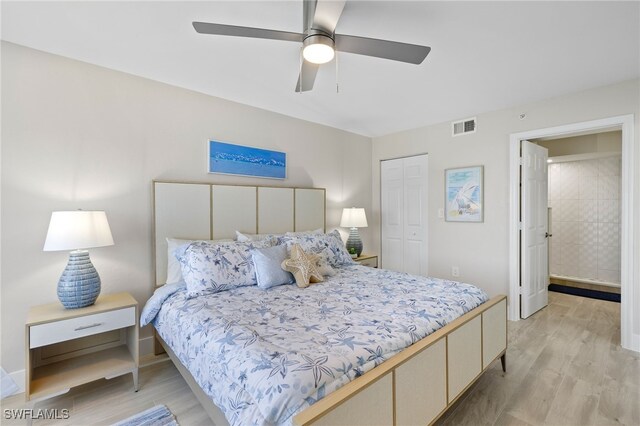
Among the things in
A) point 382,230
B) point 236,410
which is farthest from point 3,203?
point 382,230

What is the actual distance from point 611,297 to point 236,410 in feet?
17.9

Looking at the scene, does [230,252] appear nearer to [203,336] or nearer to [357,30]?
[203,336]

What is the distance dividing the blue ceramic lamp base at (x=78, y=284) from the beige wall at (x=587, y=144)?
5566 millimetres

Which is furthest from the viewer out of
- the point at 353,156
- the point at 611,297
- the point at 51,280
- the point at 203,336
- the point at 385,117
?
the point at 353,156

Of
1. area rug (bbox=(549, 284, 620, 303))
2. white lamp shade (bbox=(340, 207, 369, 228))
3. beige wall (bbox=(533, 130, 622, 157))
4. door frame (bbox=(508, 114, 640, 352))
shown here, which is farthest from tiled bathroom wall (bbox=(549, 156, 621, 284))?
white lamp shade (bbox=(340, 207, 369, 228))

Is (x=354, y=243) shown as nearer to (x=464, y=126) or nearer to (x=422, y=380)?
(x=464, y=126)

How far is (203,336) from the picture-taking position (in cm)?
165

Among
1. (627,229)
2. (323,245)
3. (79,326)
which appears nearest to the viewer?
(79,326)

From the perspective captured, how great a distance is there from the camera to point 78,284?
2047mm

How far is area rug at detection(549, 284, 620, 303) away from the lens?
4234 millimetres

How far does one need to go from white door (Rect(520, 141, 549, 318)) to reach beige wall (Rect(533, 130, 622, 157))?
3.17 ft

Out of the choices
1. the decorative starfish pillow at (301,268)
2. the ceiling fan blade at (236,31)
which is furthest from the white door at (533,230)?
the ceiling fan blade at (236,31)

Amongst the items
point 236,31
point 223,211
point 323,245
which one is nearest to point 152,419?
point 223,211

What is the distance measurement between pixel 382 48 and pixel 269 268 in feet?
5.88
